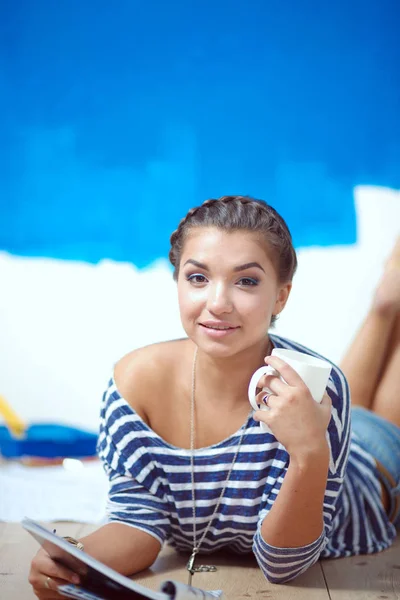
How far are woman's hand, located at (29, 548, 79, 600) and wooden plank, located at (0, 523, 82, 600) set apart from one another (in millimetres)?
92

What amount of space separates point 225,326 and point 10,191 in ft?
6.20

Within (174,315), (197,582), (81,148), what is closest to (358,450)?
(197,582)

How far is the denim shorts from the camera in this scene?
1892 millimetres

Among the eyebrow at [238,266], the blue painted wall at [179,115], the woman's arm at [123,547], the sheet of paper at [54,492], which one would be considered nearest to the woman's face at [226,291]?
the eyebrow at [238,266]

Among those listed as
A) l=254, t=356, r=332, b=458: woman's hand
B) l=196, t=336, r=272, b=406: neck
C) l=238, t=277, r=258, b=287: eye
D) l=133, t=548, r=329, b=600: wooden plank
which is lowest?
l=133, t=548, r=329, b=600: wooden plank

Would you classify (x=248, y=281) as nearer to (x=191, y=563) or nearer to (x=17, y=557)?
(x=191, y=563)

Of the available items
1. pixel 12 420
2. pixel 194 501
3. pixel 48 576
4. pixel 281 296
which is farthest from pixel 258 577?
pixel 12 420

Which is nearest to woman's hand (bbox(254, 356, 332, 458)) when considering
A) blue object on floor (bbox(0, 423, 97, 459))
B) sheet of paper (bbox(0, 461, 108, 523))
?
sheet of paper (bbox(0, 461, 108, 523))

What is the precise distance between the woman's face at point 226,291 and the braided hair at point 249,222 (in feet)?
0.06

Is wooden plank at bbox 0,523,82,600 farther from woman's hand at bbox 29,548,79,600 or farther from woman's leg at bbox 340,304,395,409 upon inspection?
woman's leg at bbox 340,304,395,409

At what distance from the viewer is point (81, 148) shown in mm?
2973

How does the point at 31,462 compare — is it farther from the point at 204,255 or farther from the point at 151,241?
the point at 204,255

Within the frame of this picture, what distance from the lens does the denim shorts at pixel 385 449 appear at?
189 centimetres

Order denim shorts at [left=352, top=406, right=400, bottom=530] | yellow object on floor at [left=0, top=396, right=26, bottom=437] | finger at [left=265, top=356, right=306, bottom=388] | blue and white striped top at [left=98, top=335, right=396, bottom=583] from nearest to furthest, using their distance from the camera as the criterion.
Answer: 1. finger at [left=265, top=356, right=306, bottom=388]
2. blue and white striped top at [left=98, top=335, right=396, bottom=583]
3. denim shorts at [left=352, top=406, right=400, bottom=530]
4. yellow object on floor at [left=0, top=396, right=26, bottom=437]
